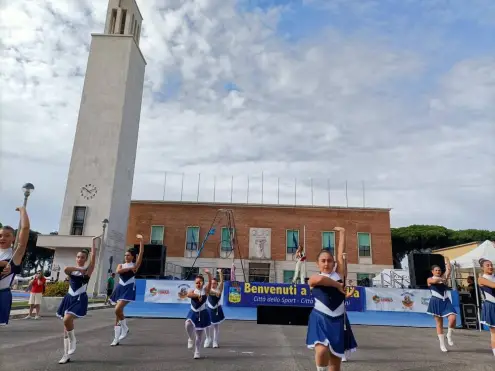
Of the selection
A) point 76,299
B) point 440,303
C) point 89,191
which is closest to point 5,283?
point 76,299

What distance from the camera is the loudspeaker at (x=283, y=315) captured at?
1661 cm

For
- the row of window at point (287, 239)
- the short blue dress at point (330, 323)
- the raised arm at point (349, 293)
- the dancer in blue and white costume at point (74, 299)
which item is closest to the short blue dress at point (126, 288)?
the dancer in blue and white costume at point (74, 299)

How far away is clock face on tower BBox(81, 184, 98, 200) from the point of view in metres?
37.0

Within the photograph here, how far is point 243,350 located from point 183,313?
8.73 meters

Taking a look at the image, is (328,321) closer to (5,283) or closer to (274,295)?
(5,283)

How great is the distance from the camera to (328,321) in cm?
456

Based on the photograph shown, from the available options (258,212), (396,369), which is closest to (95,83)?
(258,212)

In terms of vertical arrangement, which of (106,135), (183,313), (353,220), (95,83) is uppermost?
(95,83)

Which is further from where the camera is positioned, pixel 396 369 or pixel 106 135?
pixel 106 135

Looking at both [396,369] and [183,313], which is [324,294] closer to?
[396,369]

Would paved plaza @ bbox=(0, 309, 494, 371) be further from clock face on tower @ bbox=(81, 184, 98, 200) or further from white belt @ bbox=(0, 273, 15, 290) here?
clock face on tower @ bbox=(81, 184, 98, 200)

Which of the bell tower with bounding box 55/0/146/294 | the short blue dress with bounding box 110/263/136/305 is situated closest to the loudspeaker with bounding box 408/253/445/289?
the short blue dress with bounding box 110/263/136/305

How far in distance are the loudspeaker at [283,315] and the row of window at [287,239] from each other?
24.0m

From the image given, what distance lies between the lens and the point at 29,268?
7138 centimetres
